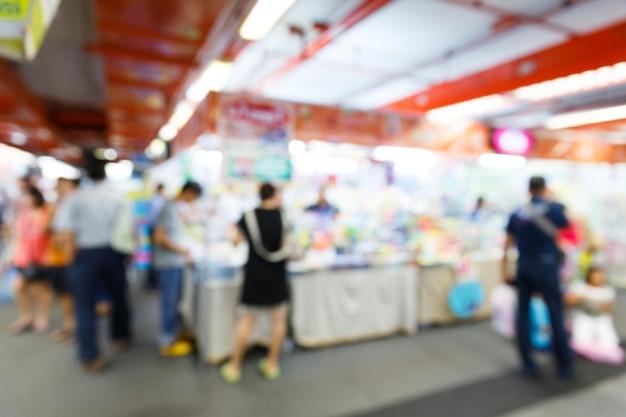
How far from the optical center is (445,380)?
Result: 2986 mm

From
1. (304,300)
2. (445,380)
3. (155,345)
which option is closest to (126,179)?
(155,345)

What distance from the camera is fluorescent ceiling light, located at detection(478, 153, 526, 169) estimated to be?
15.9ft

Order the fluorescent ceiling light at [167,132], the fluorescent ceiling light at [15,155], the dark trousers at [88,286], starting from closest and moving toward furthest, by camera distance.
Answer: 1. the dark trousers at [88,286]
2. the fluorescent ceiling light at [167,132]
3. the fluorescent ceiling light at [15,155]

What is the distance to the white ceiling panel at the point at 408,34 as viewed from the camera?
4.04 m

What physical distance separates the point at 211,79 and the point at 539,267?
3.42 metres

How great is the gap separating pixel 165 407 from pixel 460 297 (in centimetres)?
311

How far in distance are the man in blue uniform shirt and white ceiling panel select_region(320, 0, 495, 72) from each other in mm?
2255

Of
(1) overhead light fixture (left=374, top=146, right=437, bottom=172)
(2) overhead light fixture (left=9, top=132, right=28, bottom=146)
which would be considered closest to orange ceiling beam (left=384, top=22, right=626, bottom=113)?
(1) overhead light fixture (left=374, top=146, right=437, bottom=172)

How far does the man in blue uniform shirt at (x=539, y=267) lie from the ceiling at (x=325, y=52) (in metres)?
1.29

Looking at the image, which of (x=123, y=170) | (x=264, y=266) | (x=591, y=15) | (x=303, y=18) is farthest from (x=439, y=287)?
(x=123, y=170)

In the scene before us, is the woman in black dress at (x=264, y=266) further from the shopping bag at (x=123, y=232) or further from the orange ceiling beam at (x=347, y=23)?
the orange ceiling beam at (x=347, y=23)

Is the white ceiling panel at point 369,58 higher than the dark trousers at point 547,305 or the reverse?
higher

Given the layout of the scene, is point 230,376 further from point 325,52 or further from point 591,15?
point 591,15

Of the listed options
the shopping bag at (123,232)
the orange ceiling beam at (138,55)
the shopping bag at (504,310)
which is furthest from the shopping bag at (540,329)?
the orange ceiling beam at (138,55)
